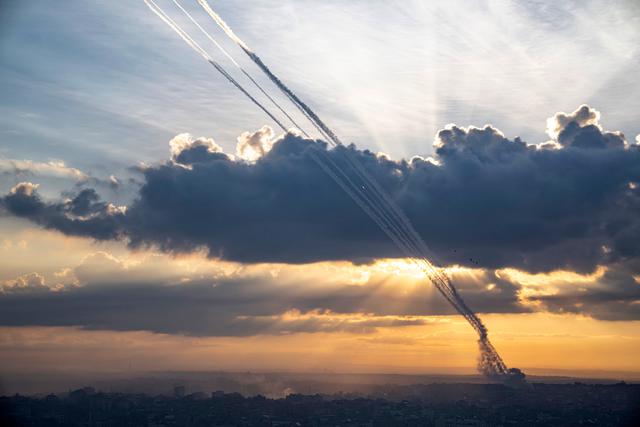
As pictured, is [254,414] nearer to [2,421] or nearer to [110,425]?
[110,425]

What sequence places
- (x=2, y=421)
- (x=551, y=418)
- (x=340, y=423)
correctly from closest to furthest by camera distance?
(x=2, y=421)
(x=340, y=423)
(x=551, y=418)

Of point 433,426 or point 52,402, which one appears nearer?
point 433,426

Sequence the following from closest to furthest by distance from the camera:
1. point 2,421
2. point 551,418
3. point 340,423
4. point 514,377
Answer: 1. point 514,377
2. point 2,421
3. point 340,423
4. point 551,418

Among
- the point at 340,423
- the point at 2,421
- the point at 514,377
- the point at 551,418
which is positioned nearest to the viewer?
the point at 514,377

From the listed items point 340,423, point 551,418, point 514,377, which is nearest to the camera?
point 514,377

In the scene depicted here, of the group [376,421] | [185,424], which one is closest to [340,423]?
[376,421]

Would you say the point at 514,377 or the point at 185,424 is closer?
the point at 514,377

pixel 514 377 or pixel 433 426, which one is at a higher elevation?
pixel 514 377

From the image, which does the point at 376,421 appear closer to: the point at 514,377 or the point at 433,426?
the point at 433,426

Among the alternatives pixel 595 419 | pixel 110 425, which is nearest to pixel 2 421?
pixel 110 425
